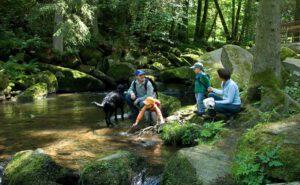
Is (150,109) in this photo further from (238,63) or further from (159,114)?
(238,63)

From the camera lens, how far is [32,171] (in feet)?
21.7

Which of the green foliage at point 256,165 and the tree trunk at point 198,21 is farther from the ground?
the tree trunk at point 198,21

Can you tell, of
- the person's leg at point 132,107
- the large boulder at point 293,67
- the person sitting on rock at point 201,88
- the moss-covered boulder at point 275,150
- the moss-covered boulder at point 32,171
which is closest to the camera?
the moss-covered boulder at point 275,150

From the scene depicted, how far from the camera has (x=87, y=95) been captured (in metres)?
19.1

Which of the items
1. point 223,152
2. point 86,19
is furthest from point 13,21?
point 223,152

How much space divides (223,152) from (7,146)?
4.97m

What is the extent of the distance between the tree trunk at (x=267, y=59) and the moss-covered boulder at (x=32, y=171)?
5277 mm

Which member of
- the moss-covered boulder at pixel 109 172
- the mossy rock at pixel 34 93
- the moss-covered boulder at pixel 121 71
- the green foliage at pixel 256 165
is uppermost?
the moss-covered boulder at pixel 121 71

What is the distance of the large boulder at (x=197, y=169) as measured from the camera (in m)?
5.71

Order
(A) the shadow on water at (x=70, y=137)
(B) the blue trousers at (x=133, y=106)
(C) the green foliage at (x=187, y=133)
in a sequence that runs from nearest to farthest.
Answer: (A) the shadow on water at (x=70, y=137) < (C) the green foliage at (x=187, y=133) < (B) the blue trousers at (x=133, y=106)

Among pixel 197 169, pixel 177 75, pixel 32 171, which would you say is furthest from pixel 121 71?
pixel 197 169

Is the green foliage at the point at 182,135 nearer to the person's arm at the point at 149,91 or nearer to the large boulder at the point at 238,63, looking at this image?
the person's arm at the point at 149,91

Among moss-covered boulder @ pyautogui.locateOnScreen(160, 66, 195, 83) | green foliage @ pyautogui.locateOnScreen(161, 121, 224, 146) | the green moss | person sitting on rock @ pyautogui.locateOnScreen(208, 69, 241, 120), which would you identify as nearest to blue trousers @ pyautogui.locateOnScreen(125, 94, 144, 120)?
green foliage @ pyautogui.locateOnScreen(161, 121, 224, 146)

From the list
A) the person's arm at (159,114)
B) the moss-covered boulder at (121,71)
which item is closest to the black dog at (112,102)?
the person's arm at (159,114)
